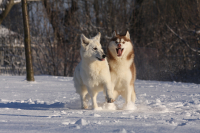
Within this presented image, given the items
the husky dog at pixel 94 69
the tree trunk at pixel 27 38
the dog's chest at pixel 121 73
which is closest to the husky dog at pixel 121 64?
the dog's chest at pixel 121 73

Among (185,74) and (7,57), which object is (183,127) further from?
(7,57)

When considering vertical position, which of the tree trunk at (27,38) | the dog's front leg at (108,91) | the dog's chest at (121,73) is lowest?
the dog's front leg at (108,91)

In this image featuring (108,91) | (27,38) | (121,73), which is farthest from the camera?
(27,38)

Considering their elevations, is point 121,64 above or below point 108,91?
above

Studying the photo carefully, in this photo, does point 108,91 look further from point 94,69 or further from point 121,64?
point 121,64

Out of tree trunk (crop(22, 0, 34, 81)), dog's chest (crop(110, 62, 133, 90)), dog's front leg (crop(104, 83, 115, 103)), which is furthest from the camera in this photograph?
tree trunk (crop(22, 0, 34, 81))

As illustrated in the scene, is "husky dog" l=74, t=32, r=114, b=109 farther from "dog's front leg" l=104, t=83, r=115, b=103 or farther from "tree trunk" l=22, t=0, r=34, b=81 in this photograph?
"tree trunk" l=22, t=0, r=34, b=81

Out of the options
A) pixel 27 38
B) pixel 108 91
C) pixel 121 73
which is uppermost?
pixel 27 38

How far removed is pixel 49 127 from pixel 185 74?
11.8 metres

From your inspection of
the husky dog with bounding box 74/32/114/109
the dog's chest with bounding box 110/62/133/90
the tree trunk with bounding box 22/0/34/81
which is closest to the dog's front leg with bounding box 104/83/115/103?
the husky dog with bounding box 74/32/114/109

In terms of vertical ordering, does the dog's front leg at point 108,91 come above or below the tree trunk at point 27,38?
below

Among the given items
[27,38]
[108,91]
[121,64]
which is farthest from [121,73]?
[27,38]

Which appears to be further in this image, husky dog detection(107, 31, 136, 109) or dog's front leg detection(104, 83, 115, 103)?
husky dog detection(107, 31, 136, 109)

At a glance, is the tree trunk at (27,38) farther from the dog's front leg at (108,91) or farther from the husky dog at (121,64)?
the dog's front leg at (108,91)
